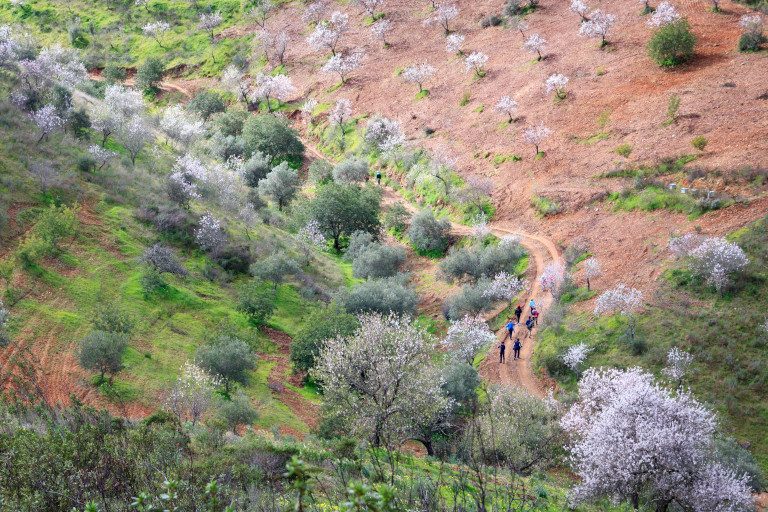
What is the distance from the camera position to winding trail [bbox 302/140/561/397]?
2816 cm

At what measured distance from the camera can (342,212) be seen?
44.1 m

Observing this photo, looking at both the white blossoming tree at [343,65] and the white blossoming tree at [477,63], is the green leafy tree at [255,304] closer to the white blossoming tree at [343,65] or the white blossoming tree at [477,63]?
the white blossoming tree at [477,63]

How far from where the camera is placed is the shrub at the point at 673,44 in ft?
150

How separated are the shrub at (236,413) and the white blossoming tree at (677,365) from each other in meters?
17.6

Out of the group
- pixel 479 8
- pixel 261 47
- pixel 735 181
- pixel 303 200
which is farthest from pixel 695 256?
pixel 261 47

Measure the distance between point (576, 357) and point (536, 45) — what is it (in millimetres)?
40137

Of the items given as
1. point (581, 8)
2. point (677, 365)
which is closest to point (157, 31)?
point (581, 8)

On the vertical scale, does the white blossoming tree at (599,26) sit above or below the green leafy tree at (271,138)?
above

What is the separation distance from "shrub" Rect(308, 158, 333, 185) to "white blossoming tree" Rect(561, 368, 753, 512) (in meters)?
40.4

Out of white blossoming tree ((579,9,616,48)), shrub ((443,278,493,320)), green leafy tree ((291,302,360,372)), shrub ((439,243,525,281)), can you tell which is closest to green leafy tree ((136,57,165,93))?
white blossoming tree ((579,9,616,48))

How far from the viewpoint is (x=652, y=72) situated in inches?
1861

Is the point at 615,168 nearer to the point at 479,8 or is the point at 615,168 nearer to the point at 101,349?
the point at 101,349

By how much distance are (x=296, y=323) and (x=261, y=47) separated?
5901cm

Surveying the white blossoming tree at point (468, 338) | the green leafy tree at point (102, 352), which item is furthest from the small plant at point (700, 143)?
the green leafy tree at point (102, 352)
